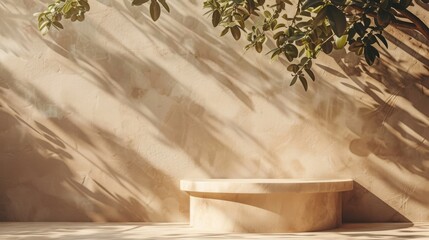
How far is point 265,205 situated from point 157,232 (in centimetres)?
70

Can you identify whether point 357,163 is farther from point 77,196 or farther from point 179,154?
point 77,196

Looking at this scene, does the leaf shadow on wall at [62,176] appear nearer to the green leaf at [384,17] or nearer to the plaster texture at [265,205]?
the plaster texture at [265,205]

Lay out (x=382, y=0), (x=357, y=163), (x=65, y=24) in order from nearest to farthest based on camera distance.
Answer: (x=382, y=0)
(x=357, y=163)
(x=65, y=24)

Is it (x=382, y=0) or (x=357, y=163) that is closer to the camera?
(x=382, y=0)

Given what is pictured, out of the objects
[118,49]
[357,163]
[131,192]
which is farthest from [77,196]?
[357,163]

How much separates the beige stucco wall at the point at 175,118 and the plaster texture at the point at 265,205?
19.7 inches

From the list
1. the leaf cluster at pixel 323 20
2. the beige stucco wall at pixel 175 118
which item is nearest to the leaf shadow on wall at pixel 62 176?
the beige stucco wall at pixel 175 118

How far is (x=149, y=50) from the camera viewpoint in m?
4.26

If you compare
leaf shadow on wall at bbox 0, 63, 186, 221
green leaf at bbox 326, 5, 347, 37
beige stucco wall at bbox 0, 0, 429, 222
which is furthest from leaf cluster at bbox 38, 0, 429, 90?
leaf shadow on wall at bbox 0, 63, 186, 221

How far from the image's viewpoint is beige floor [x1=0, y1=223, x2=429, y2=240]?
3.37m

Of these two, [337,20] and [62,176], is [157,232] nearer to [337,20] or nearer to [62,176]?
[62,176]

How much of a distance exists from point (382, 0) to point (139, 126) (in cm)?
251

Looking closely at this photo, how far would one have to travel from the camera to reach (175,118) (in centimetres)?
420

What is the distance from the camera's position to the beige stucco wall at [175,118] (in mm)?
4051
